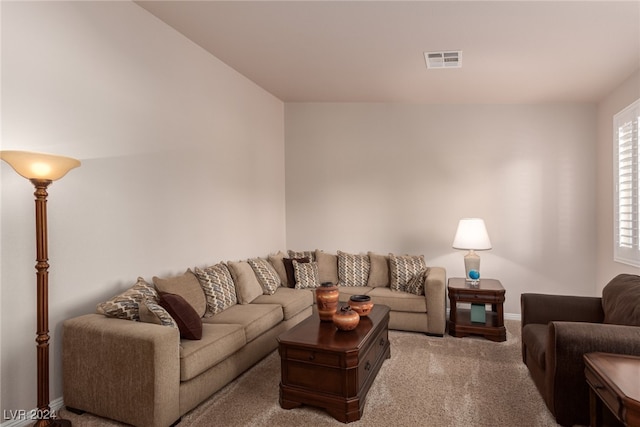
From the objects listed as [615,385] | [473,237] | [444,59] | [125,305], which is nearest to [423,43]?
[444,59]

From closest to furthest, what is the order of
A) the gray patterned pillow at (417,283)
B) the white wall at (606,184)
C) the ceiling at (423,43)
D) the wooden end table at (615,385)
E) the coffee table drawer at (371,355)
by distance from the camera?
the wooden end table at (615,385) < the coffee table drawer at (371,355) < the ceiling at (423,43) < the white wall at (606,184) < the gray patterned pillow at (417,283)

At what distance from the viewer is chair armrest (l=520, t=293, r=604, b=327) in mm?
3240

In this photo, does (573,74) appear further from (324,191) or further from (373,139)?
(324,191)

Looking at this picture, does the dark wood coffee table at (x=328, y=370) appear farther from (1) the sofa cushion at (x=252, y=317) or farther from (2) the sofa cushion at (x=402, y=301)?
(2) the sofa cushion at (x=402, y=301)

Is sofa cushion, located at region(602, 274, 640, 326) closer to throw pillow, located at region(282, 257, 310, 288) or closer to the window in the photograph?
the window

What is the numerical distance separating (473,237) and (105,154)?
3.93 meters

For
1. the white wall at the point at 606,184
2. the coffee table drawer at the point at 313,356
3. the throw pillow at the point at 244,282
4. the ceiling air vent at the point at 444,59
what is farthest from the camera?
the white wall at the point at 606,184

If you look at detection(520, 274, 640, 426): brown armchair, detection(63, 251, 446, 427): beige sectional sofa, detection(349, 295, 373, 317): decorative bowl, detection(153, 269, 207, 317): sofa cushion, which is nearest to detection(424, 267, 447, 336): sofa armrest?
detection(520, 274, 640, 426): brown armchair

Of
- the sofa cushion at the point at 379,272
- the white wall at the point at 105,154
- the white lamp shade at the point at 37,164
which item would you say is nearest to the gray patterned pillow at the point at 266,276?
the white wall at the point at 105,154

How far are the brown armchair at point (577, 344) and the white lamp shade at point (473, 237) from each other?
1.58m

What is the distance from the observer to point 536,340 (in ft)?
9.77

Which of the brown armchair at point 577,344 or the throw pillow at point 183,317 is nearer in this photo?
the brown armchair at point 577,344

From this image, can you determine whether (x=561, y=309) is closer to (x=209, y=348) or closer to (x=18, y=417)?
(x=209, y=348)

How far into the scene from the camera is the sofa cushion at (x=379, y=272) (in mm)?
5184
